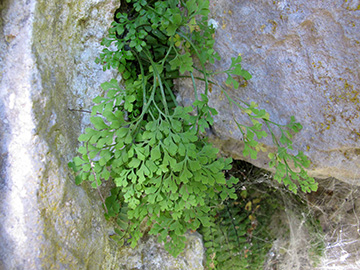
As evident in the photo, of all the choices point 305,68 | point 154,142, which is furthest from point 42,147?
point 305,68

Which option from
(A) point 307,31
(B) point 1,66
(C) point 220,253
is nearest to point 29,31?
(B) point 1,66

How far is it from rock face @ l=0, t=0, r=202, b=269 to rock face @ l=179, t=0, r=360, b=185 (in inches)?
40.9

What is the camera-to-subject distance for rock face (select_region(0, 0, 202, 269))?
1.40m

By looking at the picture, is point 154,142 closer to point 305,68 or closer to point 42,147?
point 42,147

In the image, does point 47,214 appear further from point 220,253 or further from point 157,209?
point 220,253

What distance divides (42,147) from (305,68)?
5.45 feet

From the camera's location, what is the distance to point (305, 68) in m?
1.90

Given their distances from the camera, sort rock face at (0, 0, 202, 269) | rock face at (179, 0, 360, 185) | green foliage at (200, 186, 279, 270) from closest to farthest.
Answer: rock face at (0, 0, 202, 269), rock face at (179, 0, 360, 185), green foliage at (200, 186, 279, 270)

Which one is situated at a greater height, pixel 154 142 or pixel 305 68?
pixel 305 68

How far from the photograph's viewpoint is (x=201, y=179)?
1.66 m

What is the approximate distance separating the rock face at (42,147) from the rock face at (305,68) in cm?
104

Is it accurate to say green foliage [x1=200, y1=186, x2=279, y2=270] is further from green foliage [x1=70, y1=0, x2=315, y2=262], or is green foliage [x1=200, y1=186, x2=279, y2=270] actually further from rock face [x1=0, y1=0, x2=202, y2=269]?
rock face [x1=0, y1=0, x2=202, y2=269]

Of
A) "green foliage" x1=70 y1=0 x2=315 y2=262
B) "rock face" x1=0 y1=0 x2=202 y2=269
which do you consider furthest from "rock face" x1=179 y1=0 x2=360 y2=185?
"rock face" x1=0 y1=0 x2=202 y2=269

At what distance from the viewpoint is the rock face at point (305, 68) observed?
1.79 metres
